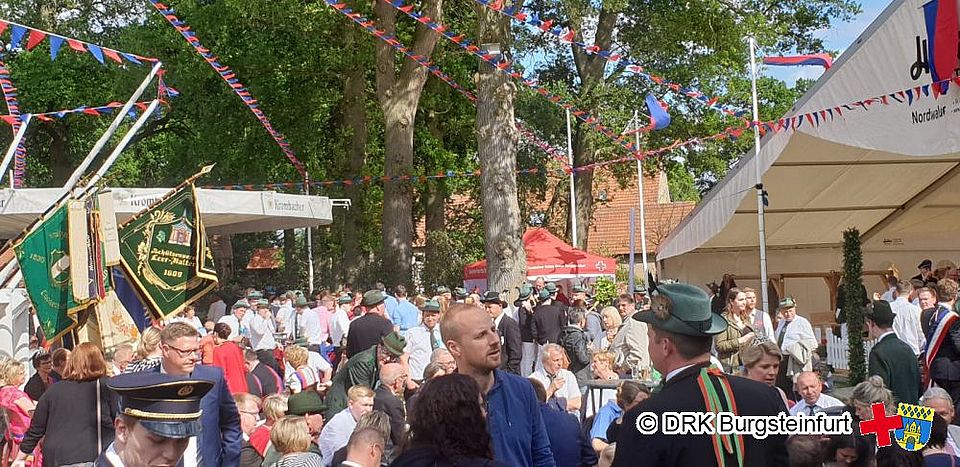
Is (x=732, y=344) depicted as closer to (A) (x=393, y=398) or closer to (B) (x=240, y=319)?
(A) (x=393, y=398)

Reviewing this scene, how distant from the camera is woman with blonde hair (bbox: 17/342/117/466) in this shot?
23.3 ft

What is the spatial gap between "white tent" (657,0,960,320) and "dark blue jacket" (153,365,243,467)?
7.14 metres

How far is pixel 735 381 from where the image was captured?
13.2 feet

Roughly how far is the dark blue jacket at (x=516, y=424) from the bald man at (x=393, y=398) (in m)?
Answer: 3.21

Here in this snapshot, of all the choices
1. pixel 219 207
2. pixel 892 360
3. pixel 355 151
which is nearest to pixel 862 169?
pixel 892 360

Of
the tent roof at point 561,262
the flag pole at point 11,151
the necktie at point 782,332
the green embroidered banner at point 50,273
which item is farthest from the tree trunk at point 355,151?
the green embroidered banner at point 50,273

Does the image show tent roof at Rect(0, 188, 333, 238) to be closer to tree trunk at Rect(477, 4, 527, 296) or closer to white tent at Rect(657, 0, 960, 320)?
tree trunk at Rect(477, 4, 527, 296)

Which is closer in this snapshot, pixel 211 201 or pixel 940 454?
pixel 940 454

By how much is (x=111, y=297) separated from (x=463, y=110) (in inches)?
919

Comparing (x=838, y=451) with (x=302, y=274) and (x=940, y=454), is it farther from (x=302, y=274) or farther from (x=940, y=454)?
(x=302, y=274)

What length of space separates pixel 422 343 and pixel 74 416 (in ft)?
23.1

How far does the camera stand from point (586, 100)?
33.8m

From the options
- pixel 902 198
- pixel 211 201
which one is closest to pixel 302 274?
pixel 211 201

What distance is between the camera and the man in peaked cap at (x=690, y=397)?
3852 mm
